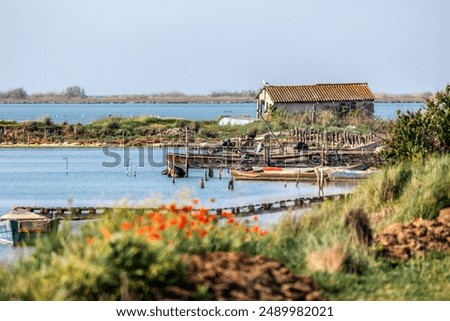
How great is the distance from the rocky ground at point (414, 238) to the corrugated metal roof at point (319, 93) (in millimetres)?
52640

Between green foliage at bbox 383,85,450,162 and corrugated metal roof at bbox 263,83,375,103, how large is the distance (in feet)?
143

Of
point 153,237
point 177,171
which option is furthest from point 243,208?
point 177,171

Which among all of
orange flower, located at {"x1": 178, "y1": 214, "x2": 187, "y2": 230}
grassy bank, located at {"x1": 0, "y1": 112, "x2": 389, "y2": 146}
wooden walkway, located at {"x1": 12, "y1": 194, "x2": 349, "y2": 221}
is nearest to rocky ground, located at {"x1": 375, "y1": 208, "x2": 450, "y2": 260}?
orange flower, located at {"x1": 178, "y1": 214, "x2": 187, "y2": 230}

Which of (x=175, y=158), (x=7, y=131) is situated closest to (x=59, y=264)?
(x=175, y=158)

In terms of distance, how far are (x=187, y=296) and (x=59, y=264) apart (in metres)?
1.08

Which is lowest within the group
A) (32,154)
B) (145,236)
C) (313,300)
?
(32,154)

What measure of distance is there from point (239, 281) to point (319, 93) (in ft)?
190

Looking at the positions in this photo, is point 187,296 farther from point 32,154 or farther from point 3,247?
point 32,154

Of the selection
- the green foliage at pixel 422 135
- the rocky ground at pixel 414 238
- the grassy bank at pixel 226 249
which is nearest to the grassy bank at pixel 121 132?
the green foliage at pixel 422 135

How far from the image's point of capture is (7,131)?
83125 mm

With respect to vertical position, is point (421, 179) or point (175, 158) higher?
point (421, 179)

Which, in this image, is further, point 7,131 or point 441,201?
point 7,131

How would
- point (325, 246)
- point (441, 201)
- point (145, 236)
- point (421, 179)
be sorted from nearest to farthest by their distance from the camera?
point (145, 236) < point (325, 246) < point (441, 201) < point (421, 179)

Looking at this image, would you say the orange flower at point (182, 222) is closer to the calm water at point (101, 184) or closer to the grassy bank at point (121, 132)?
the calm water at point (101, 184)
